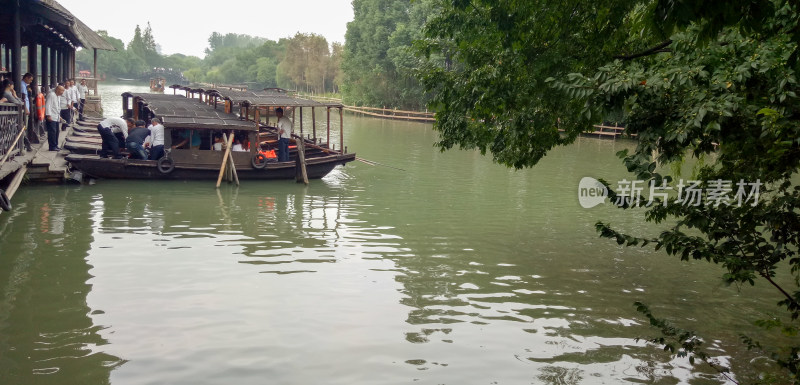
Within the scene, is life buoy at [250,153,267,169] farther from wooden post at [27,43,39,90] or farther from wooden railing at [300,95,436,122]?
wooden railing at [300,95,436,122]

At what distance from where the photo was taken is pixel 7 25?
18.9 m

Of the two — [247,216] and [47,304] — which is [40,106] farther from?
[47,304]

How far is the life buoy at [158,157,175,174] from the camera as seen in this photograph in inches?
747

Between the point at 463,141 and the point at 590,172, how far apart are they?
50.3ft

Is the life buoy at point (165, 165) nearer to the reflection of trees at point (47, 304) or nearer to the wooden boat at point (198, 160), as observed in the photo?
the wooden boat at point (198, 160)

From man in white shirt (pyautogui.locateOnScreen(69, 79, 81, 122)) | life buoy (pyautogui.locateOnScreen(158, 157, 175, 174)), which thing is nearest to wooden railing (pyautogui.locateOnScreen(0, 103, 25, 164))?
life buoy (pyautogui.locateOnScreen(158, 157, 175, 174))

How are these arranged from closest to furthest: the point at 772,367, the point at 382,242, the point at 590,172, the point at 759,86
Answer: the point at 759,86 < the point at 772,367 < the point at 382,242 < the point at 590,172

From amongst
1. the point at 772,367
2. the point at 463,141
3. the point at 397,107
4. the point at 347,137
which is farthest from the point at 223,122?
the point at 397,107

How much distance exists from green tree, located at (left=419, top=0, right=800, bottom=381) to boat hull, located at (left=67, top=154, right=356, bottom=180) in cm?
1020

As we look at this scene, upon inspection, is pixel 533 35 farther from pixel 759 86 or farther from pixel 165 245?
pixel 165 245

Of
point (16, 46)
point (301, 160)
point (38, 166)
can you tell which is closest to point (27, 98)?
point (16, 46)

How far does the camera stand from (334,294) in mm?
9805

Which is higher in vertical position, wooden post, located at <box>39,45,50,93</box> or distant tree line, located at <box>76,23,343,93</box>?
distant tree line, located at <box>76,23,343,93</box>

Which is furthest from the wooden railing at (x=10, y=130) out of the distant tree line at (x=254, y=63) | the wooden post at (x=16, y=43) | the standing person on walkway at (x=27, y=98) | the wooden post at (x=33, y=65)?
the distant tree line at (x=254, y=63)
